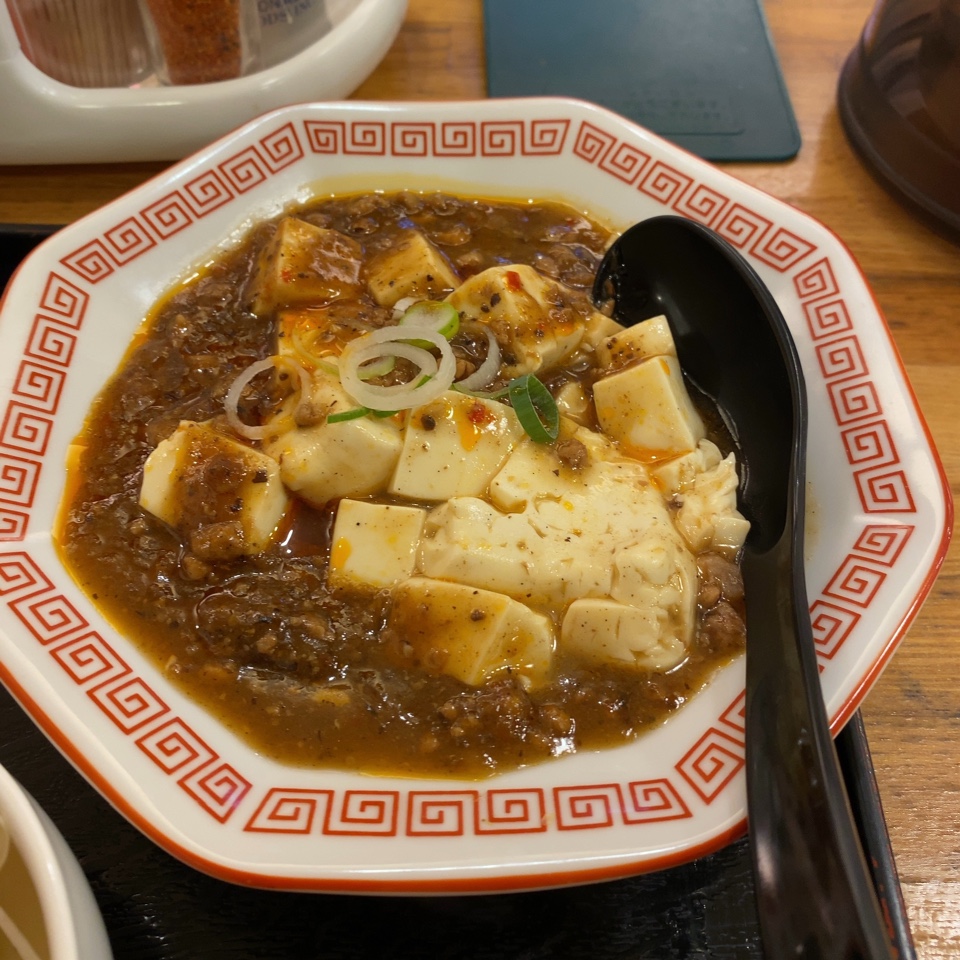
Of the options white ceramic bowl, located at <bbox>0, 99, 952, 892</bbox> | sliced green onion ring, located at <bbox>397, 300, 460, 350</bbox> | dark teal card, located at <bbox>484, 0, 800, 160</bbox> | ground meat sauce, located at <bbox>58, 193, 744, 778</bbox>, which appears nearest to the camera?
white ceramic bowl, located at <bbox>0, 99, 952, 892</bbox>

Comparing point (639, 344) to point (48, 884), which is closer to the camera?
point (48, 884)

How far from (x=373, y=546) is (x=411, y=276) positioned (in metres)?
0.91

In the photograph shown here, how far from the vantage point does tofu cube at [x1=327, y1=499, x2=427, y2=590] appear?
1.87m

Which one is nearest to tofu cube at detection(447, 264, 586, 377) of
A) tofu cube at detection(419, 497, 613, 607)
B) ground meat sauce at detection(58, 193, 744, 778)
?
ground meat sauce at detection(58, 193, 744, 778)

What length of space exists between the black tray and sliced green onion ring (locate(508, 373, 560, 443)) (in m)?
1.05

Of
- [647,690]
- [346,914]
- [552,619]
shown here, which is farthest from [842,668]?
[346,914]

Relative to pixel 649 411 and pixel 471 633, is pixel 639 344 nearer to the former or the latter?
pixel 649 411

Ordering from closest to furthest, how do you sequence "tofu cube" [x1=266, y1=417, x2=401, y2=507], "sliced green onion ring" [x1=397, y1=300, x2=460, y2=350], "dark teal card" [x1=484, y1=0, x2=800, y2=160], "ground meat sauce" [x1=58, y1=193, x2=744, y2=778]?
"ground meat sauce" [x1=58, y1=193, x2=744, y2=778]
"tofu cube" [x1=266, y1=417, x2=401, y2=507]
"sliced green onion ring" [x1=397, y1=300, x2=460, y2=350]
"dark teal card" [x1=484, y1=0, x2=800, y2=160]

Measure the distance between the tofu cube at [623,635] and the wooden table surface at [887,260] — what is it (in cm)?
53

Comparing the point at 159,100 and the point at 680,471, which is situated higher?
the point at 159,100

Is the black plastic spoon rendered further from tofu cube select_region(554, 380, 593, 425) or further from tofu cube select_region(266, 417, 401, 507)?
tofu cube select_region(266, 417, 401, 507)

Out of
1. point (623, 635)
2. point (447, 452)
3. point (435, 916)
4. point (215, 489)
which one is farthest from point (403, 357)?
point (435, 916)

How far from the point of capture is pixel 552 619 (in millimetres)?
1842

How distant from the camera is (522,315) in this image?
7.15ft
